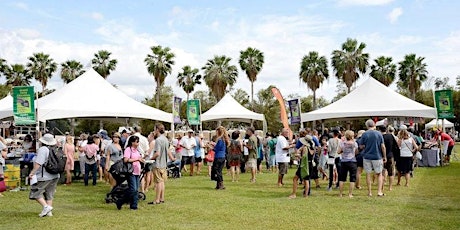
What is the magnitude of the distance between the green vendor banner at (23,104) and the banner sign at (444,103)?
15.4 m

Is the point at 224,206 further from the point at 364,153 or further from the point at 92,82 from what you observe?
the point at 92,82

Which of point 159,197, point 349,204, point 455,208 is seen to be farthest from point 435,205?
point 159,197

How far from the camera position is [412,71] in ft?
166

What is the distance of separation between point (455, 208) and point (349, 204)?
6.29 feet

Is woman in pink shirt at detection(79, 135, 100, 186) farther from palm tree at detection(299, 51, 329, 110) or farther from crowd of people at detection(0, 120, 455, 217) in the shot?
palm tree at detection(299, 51, 329, 110)

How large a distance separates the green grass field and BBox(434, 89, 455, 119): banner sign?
8113mm

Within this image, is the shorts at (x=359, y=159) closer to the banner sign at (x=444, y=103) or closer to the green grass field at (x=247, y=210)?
the green grass field at (x=247, y=210)

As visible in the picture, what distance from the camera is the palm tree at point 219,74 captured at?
4991cm

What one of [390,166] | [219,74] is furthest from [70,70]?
[390,166]

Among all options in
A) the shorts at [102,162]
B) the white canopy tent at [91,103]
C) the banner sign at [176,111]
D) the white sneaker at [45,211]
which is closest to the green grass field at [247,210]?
the white sneaker at [45,211]

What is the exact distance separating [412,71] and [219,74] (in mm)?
19296

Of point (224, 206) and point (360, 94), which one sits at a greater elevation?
point (360, 94)

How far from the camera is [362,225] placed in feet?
25.5

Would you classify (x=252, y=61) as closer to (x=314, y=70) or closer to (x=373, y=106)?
(x=314, y=70)
